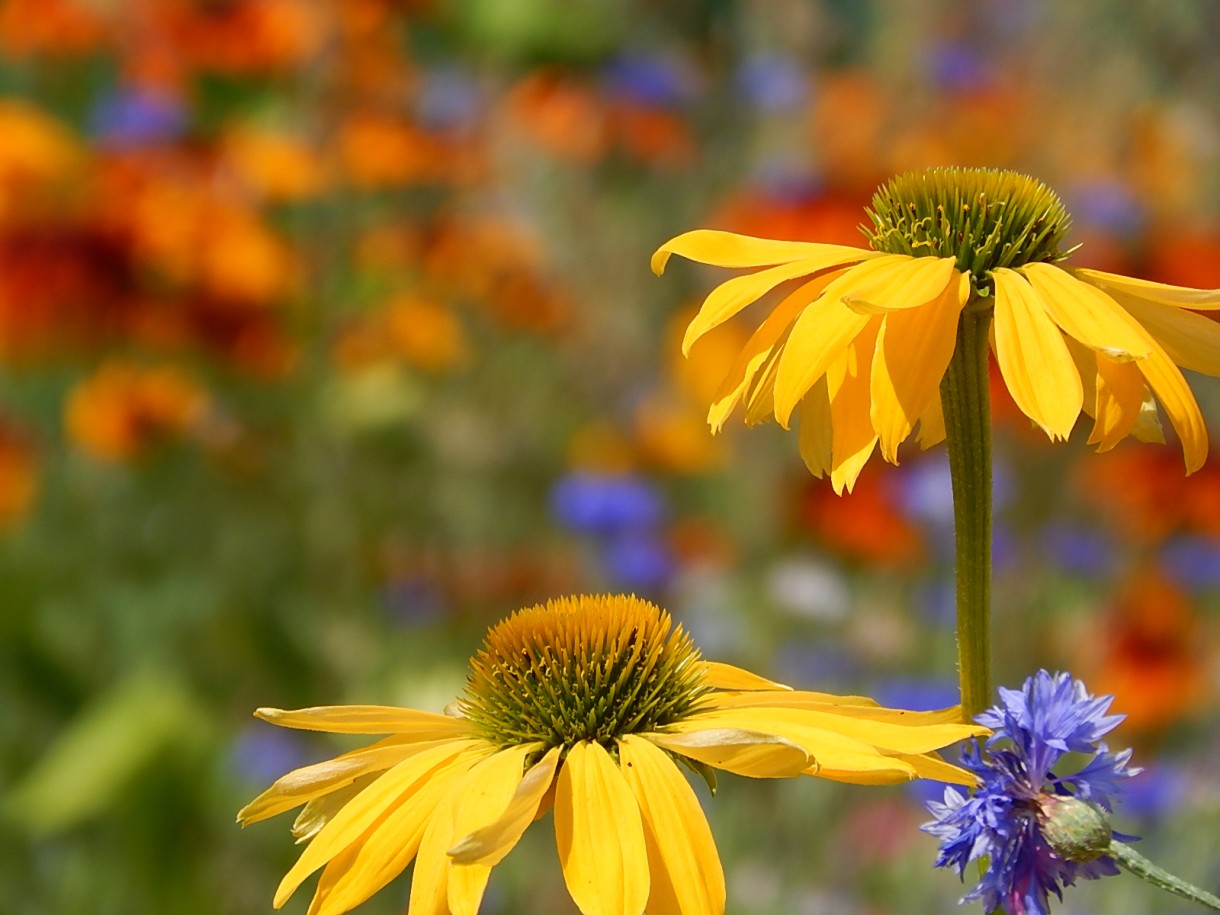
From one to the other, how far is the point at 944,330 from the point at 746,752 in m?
0.13

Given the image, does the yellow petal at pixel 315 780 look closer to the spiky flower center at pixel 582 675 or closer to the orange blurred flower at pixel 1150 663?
the spiky flower center at pixel 582 675

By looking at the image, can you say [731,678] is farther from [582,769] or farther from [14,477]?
[14,477]

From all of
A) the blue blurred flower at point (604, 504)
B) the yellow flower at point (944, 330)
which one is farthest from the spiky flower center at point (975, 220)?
the blue blurred flower at point (604, 504)

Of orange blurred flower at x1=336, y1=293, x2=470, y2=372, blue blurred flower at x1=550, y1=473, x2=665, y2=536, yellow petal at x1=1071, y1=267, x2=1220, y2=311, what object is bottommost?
yellow petal at x1=1071, y1=267, x2=1220, y2=311

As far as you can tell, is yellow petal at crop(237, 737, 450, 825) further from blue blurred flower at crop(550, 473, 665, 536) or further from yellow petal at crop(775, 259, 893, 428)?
blue blurred flower at crop(550, 473, 665, 536)

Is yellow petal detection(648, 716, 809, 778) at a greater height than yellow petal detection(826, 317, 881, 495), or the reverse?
yellow petal detection(826, 317, 881, 495)

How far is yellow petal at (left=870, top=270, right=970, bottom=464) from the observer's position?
1.34 feet

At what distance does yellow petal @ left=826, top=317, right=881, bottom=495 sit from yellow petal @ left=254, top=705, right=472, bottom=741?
0.16 m

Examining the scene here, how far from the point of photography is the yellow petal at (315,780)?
0.43 metres

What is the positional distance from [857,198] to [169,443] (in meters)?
1.02

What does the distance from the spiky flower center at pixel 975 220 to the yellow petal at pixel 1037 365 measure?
4 centimetres

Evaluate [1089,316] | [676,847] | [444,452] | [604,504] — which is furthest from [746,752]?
[444,452]

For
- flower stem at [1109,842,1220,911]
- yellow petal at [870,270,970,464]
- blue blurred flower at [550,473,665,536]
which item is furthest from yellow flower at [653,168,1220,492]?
Result: blue blurred flower at [550,473,665,536]

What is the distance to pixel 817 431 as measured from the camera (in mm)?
474
